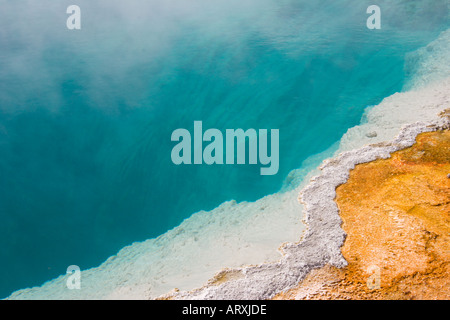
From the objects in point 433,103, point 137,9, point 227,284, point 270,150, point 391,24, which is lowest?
point 227,284

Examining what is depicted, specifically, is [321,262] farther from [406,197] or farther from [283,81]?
[283,81]

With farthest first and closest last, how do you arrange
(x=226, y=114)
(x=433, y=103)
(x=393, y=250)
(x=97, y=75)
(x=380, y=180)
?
(x=97, y=75) → (x=226, y=114) → (x=433, y=103) → (x=380, y=180) → (x=393, y=250)

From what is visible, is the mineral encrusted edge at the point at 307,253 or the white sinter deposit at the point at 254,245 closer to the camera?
the mineral encrusted edge at the point at 307,253

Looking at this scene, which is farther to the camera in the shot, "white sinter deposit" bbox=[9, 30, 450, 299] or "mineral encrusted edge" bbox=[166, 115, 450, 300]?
"white sinter deposit" bbox=[9, 30, 450, 299]

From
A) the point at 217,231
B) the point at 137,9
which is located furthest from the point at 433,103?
the point at 137,9

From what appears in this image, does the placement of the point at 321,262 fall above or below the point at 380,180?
below

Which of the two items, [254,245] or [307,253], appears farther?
[254,245]

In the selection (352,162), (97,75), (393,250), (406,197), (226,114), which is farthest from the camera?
(97,75)

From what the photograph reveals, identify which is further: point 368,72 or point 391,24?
point 391,24
